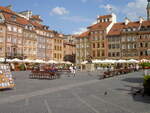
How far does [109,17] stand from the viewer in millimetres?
71938

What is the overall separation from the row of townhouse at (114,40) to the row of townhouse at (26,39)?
846 centimetres

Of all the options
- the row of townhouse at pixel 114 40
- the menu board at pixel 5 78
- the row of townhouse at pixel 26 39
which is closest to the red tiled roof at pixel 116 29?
the row of townhouse at pixel 114 40

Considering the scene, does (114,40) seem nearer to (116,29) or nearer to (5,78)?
(116,29)

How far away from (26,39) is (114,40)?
82.7ft

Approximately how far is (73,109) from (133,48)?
57.4 m

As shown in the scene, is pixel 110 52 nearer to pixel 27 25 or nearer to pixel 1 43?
pixel 27 25

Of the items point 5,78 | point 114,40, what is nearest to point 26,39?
point 114,40

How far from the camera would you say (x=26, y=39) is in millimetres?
60562

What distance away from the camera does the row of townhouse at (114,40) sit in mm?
62562

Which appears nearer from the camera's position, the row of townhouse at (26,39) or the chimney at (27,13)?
the row of townhouse at (26,39)

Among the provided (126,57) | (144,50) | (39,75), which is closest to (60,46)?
(126,57)

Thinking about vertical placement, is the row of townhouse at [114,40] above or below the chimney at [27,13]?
below

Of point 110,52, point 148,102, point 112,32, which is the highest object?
point 112,32

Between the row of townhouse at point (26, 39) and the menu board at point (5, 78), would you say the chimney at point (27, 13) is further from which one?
the menu board at point (5, 78)
